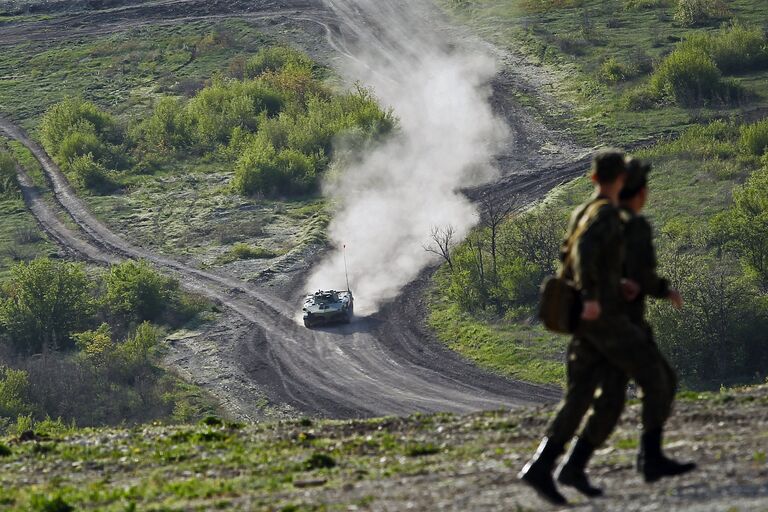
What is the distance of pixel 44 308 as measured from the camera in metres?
43.1

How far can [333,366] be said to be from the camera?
37406 mm

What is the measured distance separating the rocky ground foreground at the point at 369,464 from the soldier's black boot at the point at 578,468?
0.40ft

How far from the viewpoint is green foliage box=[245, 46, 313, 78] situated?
7844cm

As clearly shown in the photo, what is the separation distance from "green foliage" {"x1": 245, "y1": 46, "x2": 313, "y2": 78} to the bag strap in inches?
2733

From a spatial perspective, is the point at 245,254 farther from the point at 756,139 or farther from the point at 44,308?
the point at 756,139

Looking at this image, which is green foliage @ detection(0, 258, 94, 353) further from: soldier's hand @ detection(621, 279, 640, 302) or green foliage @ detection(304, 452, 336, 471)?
soldier's hand @ detection(621, 279, 640, 302)

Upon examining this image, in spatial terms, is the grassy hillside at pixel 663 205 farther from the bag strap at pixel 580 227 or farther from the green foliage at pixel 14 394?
the bag strap at pixel 580 227

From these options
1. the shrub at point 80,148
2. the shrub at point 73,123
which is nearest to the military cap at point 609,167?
the shrub at point 80,148

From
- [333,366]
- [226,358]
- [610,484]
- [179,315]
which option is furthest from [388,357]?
[610,484]

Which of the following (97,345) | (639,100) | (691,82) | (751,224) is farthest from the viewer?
(639,100)

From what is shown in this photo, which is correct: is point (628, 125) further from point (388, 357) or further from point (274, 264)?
point (388, 357)

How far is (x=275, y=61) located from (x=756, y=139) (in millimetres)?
37876

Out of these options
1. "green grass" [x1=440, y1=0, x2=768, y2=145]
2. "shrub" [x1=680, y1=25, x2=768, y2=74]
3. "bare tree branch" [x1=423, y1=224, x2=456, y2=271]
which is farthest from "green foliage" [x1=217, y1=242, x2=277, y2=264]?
"shrub" [x1=680, y1=25, x2=768, y2=74]

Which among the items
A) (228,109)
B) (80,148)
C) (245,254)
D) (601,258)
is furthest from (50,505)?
(228,109)
